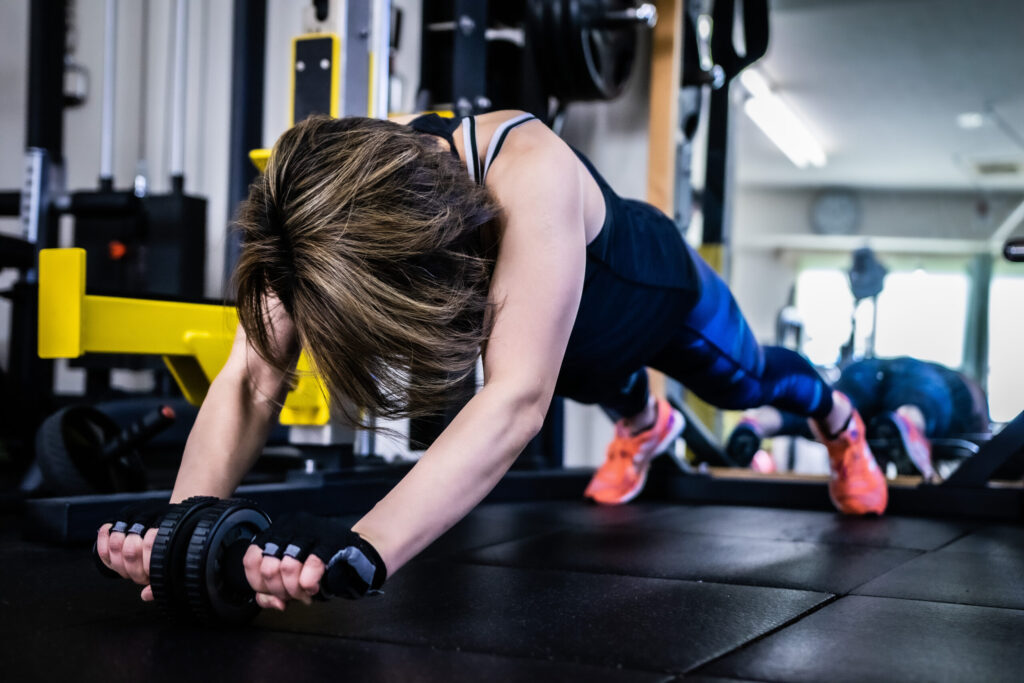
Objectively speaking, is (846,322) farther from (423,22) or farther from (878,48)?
(423,22)

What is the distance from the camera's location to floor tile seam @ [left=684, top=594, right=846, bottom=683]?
89cm

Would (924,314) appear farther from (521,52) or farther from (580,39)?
(521,52)

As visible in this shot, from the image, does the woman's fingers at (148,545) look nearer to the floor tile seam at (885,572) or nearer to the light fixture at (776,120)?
the floor tile seam at (885,572)

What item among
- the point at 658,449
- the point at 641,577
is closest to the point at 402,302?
the point at 641,577

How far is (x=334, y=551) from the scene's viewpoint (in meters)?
0.80

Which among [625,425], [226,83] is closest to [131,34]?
[226,83]

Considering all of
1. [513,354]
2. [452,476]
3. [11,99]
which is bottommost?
[452,476]

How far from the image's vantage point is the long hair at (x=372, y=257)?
917mm

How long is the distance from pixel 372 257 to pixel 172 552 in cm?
33

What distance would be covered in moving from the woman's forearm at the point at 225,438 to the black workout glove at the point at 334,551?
13.1 inches

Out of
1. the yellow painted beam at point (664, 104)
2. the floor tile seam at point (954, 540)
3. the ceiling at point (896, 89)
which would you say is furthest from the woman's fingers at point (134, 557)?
the ceiling at point (896, 89)

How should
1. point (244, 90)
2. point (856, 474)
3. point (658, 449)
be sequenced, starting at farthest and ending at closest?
point (244, 90), point (658, 449), point (856, 474)

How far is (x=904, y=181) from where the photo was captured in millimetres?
3512

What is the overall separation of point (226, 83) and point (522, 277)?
3.00 meters
